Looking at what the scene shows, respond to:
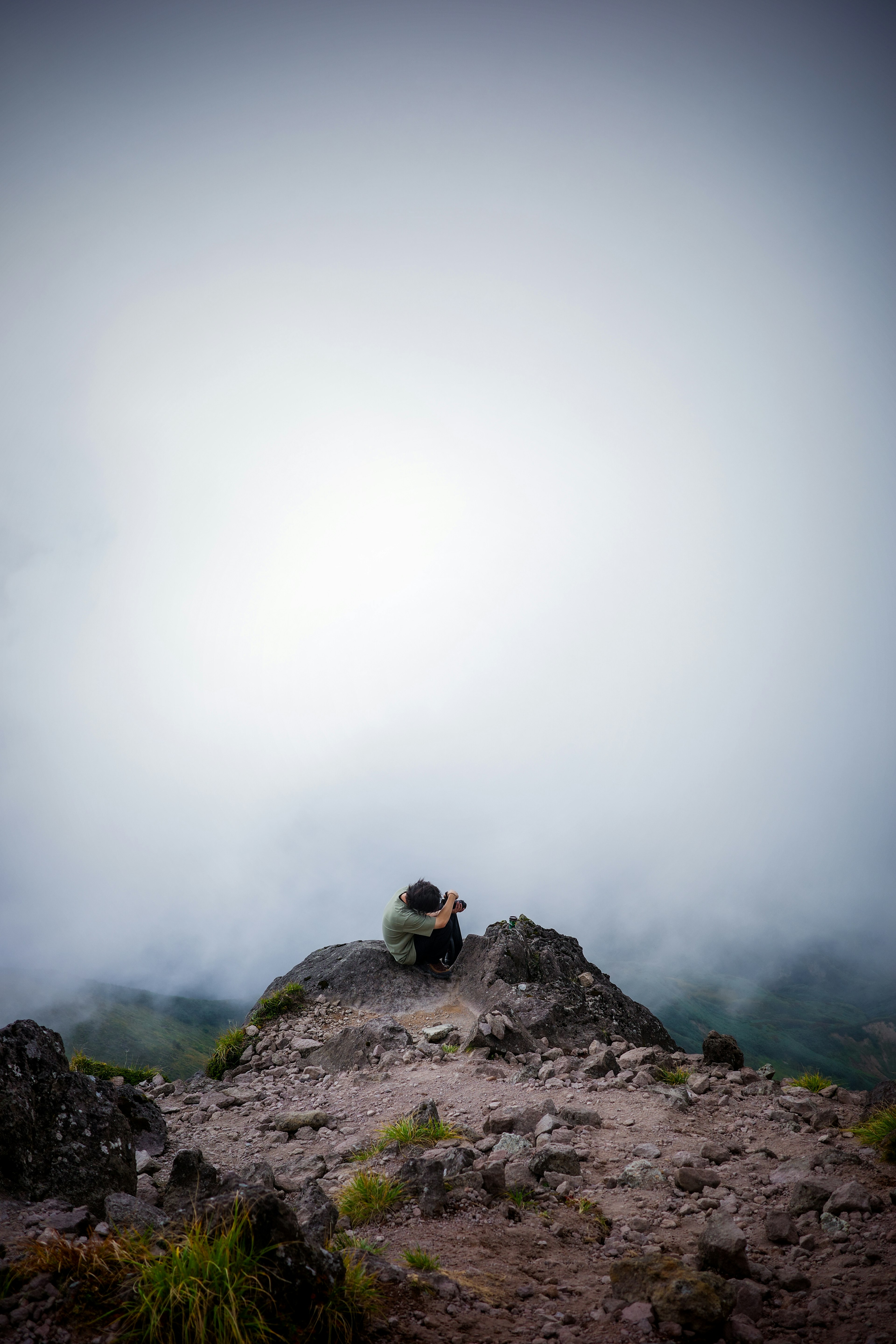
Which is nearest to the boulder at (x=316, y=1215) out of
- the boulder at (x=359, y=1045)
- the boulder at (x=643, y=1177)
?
the boulder at (x=643, y=1177)

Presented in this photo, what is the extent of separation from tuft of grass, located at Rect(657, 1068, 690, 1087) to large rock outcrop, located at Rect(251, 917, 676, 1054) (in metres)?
2.72

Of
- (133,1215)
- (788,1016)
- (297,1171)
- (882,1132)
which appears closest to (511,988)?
(297,1171)

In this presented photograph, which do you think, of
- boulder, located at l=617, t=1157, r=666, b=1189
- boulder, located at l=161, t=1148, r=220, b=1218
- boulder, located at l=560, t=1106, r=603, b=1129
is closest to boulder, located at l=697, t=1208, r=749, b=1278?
boulder, located at l=617, t=1157, r=666, b=1189

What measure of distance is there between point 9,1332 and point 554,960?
535 inches

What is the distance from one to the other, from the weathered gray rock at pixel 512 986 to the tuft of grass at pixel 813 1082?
445cm

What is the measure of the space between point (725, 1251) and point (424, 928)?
39.2 feet

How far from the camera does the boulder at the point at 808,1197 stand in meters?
5.20

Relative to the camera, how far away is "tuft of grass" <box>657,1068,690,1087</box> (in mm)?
9336

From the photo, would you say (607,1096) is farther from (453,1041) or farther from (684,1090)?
(453,1041)

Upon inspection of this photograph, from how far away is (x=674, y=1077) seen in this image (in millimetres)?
9414

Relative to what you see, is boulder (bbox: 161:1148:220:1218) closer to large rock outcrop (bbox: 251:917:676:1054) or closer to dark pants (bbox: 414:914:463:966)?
large rock outcrop (bbox: 251:917:676:1054)

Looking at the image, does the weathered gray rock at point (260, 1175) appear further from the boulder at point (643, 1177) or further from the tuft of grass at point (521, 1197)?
the boulder at point (643, 1177)

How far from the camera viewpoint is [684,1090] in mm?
8469

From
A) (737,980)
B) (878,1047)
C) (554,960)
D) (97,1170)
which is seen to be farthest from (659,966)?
(97,1170)
